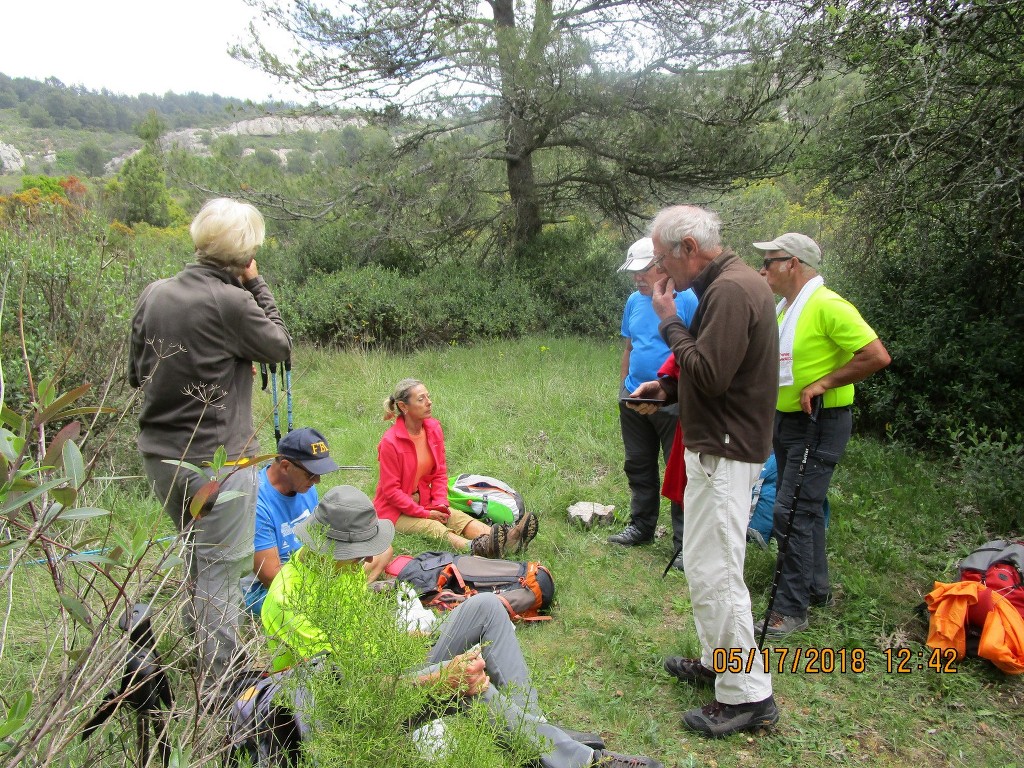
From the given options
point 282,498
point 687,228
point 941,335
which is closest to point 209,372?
point 282,498

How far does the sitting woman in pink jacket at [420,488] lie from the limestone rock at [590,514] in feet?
1.30

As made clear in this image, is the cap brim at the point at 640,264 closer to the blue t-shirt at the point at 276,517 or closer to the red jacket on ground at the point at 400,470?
the red jacket on ground at the point at 400,470

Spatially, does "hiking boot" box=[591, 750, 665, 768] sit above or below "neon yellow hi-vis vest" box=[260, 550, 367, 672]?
below

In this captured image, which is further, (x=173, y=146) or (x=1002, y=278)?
(x=173, y=146)

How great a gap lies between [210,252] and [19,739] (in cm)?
173

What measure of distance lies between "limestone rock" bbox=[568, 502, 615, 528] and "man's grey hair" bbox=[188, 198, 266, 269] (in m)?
2.81

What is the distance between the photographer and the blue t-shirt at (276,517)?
118 inches

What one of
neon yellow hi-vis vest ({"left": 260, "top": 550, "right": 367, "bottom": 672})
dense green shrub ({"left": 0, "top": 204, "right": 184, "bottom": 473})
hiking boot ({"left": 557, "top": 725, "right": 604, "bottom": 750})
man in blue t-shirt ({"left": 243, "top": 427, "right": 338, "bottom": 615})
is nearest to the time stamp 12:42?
hiking boot ({"left": 557, "top": 725, "right": 604, "bottom": 750})

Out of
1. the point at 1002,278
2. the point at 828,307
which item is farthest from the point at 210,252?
the point at 1002,278

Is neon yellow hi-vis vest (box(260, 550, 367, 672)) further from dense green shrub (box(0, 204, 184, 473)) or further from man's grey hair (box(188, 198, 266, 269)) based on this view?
dense green shrub (box(0, 204, 184, 473))

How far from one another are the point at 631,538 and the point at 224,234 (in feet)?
9.69

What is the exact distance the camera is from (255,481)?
254 centimetres

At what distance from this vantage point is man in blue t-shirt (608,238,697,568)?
12.8 feet

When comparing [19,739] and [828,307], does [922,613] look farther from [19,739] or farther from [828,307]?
[19,739]
